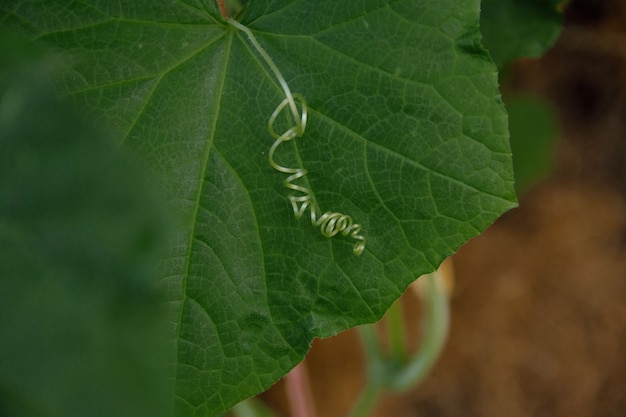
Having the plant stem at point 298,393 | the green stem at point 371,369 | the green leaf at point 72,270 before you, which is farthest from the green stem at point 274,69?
the green stem at point 371,369

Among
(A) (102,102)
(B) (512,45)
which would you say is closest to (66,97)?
(A) (102,102)

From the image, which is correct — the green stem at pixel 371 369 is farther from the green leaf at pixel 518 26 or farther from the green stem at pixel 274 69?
the green stem at pixel 274 69

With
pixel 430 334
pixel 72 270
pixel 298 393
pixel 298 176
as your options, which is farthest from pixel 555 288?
pixel 72 270

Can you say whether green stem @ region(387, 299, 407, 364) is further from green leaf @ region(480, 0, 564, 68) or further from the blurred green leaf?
the blurred green leaf

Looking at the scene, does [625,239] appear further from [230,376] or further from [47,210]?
[47,210]

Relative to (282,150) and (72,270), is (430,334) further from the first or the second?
(72,270)

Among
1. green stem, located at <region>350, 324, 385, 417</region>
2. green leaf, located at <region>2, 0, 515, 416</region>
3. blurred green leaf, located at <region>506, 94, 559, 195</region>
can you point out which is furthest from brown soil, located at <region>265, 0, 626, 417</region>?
green leaf, located at <region>2, 0, 515, 416</region>
